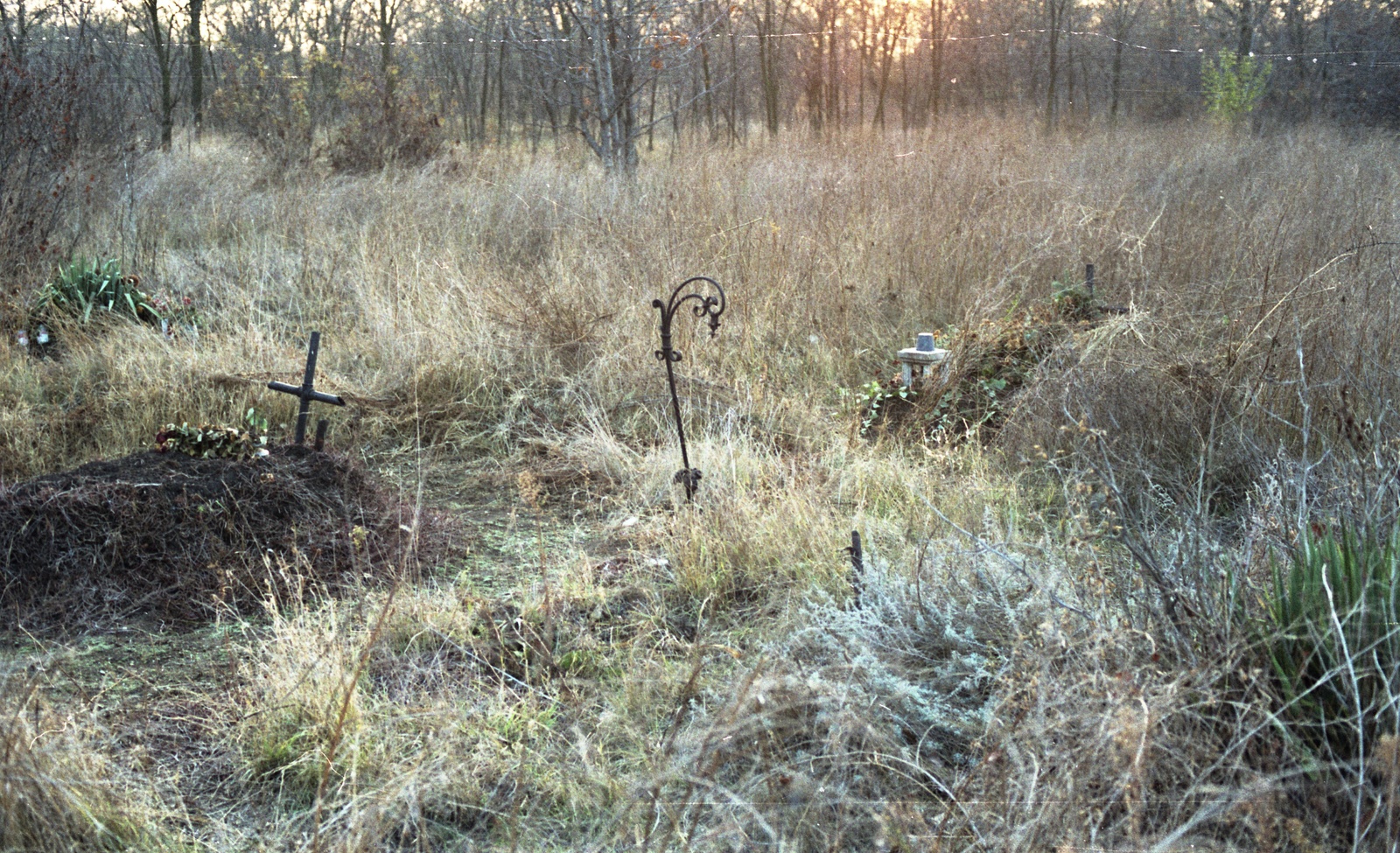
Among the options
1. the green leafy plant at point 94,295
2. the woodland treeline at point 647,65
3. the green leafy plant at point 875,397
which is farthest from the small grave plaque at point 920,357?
the woodland treeline at point 647,65

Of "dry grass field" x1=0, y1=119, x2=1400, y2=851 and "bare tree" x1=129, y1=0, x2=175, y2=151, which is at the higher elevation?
"bare tree" x1=129, y1=0, x2=175, y2=151

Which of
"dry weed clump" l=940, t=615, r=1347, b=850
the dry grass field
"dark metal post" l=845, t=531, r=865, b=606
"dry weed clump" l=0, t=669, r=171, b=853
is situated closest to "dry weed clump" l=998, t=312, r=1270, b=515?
the dry grass field

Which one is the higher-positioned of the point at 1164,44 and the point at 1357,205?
the point at 1164,44

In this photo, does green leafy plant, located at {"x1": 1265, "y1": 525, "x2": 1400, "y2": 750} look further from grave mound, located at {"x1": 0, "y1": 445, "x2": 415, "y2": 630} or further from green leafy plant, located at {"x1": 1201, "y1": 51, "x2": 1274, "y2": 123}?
A: green leafy plant, located at {"x1": 1201, "y1": 51, "x2": 1274, "y2": 123}

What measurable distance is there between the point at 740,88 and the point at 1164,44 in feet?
32.6

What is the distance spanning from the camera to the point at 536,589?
322 cm

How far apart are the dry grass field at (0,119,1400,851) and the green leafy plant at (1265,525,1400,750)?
0.02 meters

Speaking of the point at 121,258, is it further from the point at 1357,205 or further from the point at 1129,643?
the point at 1357,205

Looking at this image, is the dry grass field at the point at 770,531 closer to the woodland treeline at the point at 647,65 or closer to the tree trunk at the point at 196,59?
the woodland treeline at the point at 647,65

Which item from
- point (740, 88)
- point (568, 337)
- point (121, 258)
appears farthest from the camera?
point (740, 88)

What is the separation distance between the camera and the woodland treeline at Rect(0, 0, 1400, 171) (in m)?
10.9

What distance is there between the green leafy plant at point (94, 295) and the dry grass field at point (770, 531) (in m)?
0.24

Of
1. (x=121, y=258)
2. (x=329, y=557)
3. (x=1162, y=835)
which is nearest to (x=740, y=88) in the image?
(x=121, y=258)

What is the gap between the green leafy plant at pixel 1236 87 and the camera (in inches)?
664
